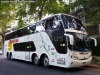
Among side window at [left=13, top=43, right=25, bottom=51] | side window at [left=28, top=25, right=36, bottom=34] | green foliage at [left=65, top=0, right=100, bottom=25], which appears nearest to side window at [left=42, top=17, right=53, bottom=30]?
side window at [left=28, top=25, right=36, bottom=34]

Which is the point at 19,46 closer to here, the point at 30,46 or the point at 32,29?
the point at 30,46

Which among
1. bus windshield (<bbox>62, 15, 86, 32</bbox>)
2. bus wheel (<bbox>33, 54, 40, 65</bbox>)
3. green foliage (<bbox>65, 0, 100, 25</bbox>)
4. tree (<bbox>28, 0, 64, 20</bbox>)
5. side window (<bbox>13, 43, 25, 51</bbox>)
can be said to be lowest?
bus wheel (<bbox>33, 54, 40, 65</bbox>)

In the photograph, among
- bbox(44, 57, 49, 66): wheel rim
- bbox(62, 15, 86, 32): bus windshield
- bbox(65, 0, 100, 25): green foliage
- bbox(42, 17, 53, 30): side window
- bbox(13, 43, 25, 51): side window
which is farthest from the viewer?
bbox(13, 43, 25, 51): side window

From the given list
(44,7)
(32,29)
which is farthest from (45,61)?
(44,7)

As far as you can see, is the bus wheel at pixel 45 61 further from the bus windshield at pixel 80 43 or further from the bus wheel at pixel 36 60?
the bus windshield at pixel 80 43

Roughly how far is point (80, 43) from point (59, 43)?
141 centimetres

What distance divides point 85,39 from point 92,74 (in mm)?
2569

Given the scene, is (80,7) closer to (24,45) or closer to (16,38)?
(24,45)

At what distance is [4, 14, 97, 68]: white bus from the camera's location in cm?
951

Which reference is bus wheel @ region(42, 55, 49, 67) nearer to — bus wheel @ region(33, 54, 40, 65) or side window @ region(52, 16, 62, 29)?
bus wheel @ region(33, 54, 40, 65)

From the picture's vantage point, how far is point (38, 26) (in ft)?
43.5

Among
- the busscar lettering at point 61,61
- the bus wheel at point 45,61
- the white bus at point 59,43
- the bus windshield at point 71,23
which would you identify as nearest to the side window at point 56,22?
the white bus at point 59,43

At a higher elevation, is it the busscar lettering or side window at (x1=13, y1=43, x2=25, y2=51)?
side window at (x1=13, y1=43, x2=25, y2=51)

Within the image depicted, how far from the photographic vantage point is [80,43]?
32.8 feet
